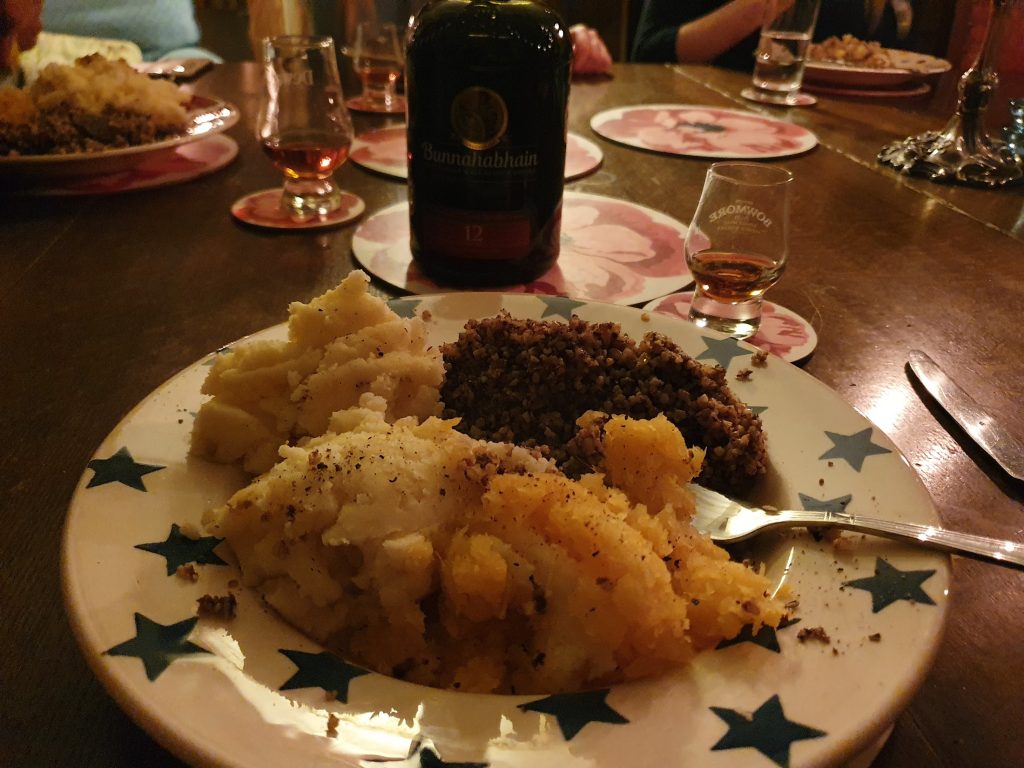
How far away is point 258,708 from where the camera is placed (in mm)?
512

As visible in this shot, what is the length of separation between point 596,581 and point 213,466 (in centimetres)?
42

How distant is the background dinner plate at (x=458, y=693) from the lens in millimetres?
489

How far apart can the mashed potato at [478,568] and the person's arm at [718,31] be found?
9.09 ft

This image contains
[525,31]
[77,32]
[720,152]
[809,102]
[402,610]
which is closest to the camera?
[402,610]

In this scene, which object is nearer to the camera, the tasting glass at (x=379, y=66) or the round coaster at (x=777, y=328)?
the round coaster at (x=777, y=328)

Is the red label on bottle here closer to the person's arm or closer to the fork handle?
the fork handle

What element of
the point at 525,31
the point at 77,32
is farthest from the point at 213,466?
the point at 77,32

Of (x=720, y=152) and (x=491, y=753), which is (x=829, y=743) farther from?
(x=720, y=152)

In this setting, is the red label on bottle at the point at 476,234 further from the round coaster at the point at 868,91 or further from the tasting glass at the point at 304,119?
the round coaster at the point at 868,91

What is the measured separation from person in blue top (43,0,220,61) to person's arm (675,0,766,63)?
2314 millimetres

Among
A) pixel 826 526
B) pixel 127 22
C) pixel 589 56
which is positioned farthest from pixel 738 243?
pixel 127 22

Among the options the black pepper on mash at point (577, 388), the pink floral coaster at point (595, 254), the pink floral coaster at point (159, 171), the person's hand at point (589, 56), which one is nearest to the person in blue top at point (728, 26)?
the person's hand at point (589, 56)

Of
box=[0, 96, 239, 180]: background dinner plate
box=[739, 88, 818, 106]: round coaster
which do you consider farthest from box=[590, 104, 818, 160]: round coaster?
box=[0, 96, 239, 180]: background dinner plate

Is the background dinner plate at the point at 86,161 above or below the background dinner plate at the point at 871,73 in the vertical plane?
below
